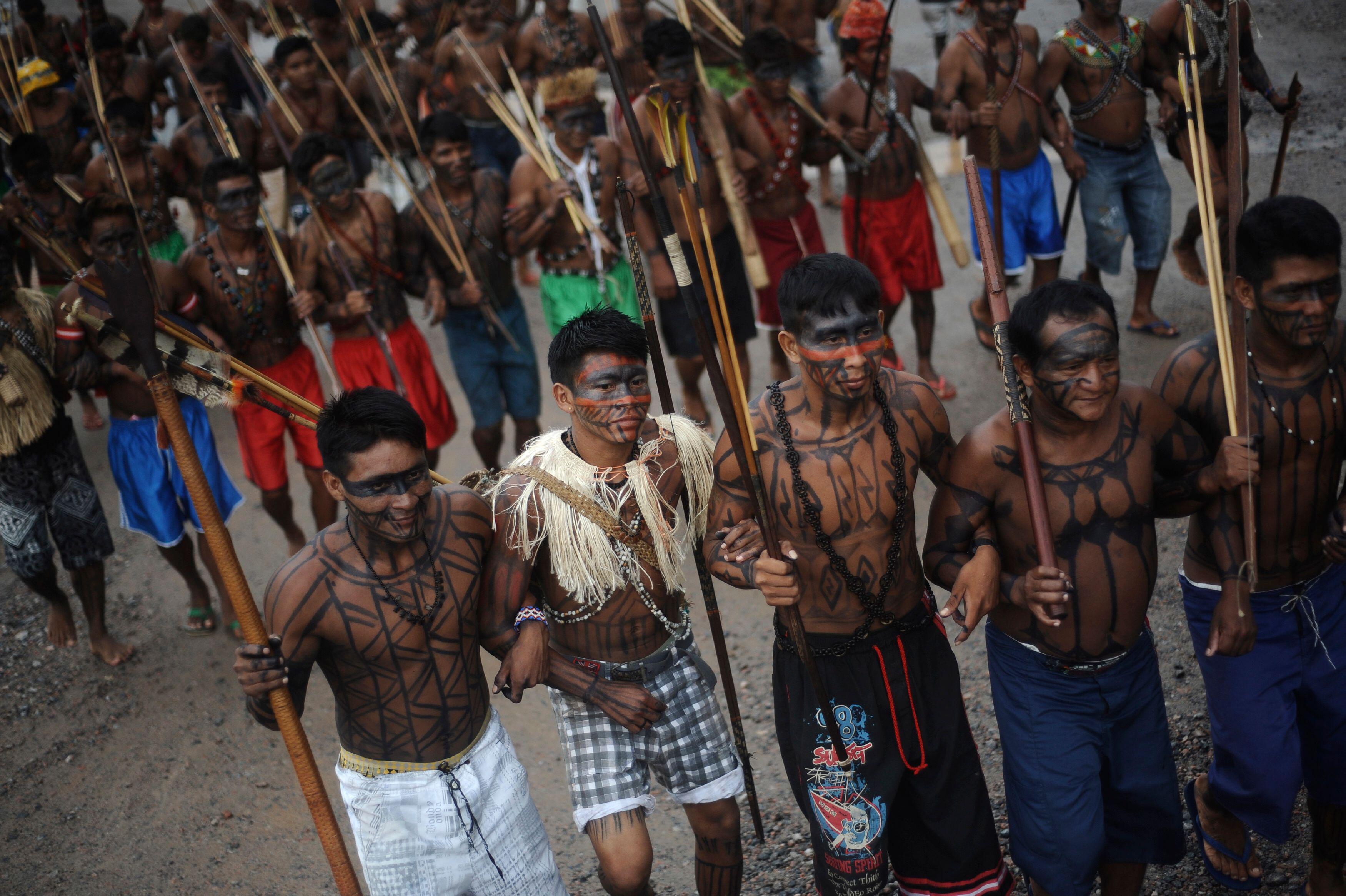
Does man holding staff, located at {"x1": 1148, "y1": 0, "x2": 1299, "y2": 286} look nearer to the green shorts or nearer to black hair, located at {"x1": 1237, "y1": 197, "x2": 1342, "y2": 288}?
black hair, located at {"x1": 1237, "y1": 197, "x2": 1342, "y2": 288}

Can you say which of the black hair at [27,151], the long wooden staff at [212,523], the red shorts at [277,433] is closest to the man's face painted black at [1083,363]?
the long wooden staff at [212,523]

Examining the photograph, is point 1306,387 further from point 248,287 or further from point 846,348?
point 248,287

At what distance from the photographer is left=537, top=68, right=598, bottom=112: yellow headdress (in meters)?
6.44

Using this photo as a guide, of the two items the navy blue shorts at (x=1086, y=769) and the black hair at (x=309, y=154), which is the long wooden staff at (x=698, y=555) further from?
the black hair at (x=309, y=154)

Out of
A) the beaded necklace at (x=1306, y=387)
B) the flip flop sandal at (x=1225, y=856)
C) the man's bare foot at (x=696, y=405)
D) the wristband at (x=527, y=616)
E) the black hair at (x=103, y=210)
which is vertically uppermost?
the black hair at (x=103, y=210)

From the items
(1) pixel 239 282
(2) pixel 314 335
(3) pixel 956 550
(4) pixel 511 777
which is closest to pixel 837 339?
(3) pixel 956 550

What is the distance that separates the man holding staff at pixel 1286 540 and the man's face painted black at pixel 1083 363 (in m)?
0.41

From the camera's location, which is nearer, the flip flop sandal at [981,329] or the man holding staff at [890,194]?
the man holding staff at [890,194]

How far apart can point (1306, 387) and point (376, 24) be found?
882 cm

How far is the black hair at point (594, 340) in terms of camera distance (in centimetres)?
326

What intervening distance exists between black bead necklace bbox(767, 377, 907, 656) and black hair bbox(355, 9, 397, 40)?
26.4 ft

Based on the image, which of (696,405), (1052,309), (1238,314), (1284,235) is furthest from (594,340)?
(696,405)

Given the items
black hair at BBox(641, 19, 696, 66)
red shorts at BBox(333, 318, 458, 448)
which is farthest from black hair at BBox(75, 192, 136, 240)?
black hair at BBox(641, 19, 696, 66)

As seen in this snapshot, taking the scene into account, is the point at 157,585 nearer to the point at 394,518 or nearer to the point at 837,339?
the point at 394,518
